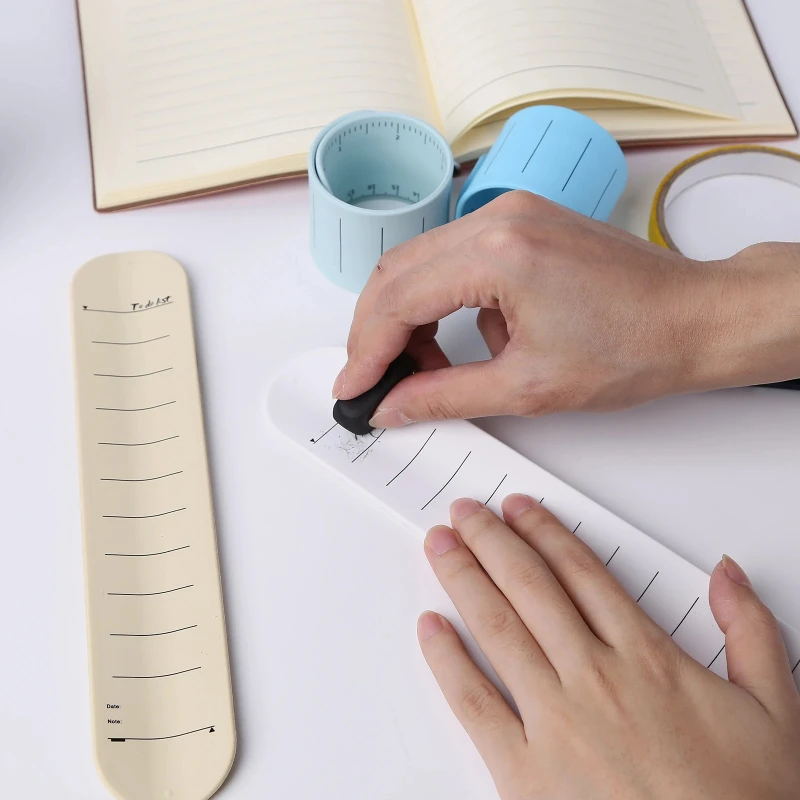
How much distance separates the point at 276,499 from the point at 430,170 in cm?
32

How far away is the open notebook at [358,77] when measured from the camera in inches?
31.0

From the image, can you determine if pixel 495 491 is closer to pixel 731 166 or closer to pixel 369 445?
pixel 369 445

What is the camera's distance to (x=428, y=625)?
1.88 ft

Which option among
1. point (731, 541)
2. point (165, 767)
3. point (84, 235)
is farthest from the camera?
point (84, 235)

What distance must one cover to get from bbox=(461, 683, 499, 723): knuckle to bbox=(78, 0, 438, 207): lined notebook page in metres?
0.50

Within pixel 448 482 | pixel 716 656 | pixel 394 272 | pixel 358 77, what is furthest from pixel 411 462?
pixel 358 77

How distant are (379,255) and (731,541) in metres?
0.36

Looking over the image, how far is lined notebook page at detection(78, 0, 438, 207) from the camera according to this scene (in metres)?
0.79

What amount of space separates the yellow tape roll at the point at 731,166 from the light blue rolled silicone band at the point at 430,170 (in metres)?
0.07

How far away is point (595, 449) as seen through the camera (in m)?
0.67

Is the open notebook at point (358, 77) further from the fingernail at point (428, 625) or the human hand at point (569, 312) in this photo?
the fingernail at point (428, 625)

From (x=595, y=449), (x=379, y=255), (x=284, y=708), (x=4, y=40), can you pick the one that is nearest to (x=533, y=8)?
(x=379, y=255)

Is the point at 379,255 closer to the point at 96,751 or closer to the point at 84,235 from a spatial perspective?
the point at 84,235

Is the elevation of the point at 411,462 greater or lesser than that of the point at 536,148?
lesser
